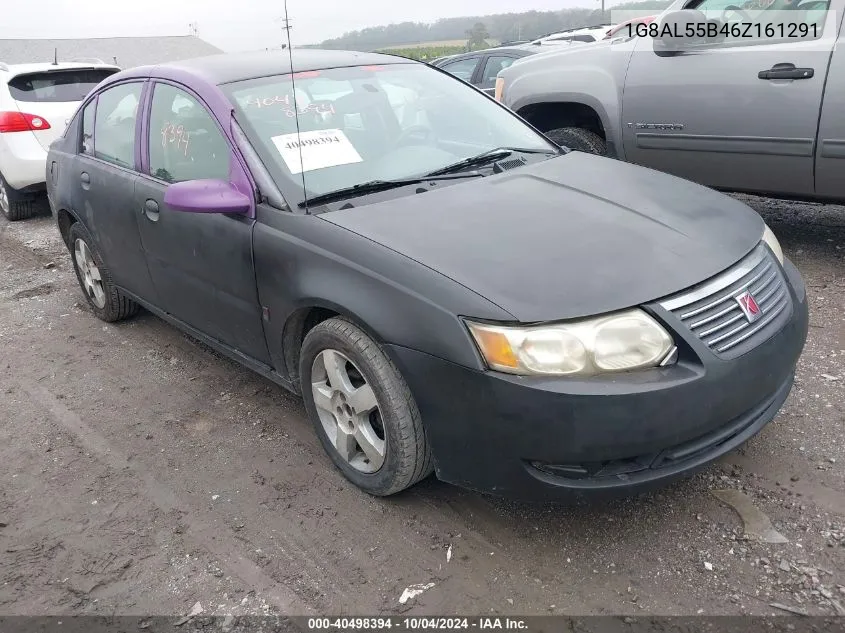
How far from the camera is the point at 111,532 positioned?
8.92 ft

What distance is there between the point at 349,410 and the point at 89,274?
2.78m

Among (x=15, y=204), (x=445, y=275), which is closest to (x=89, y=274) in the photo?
(x=445, y=275)

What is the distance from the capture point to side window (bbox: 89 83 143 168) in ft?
12.4

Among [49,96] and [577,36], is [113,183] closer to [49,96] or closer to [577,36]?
[49,96]

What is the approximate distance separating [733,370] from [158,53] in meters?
20.1

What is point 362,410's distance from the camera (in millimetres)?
2619

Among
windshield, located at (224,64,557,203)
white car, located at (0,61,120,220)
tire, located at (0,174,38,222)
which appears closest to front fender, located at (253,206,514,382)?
windshield, located at (224,64,557,203)

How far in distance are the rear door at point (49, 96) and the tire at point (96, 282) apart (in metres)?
3.13

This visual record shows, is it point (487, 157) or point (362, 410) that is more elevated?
point (487, 157)

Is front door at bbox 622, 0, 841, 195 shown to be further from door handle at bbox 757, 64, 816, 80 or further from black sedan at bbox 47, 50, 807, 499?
black sedan at bbox 47, 50, 807, 499

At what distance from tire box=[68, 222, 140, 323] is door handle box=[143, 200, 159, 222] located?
949 millimetres

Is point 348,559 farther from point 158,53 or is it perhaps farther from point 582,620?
point 158,53

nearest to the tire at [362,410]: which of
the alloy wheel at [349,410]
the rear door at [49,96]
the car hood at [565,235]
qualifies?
A: the alloy wheel at [349,410]

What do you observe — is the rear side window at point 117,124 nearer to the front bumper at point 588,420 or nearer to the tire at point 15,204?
the front bumper at point 588,420
